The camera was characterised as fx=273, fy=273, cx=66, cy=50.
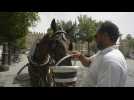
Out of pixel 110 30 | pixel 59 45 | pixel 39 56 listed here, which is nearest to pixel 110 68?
pixel 110 30

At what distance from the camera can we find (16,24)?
14.2 feet

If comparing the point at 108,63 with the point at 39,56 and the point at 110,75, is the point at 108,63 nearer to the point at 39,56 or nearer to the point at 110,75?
the point at 110,75

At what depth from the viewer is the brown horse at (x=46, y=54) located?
9.32 feet

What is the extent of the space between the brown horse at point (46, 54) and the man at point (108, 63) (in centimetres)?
111

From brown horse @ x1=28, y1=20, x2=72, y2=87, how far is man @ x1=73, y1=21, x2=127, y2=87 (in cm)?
111

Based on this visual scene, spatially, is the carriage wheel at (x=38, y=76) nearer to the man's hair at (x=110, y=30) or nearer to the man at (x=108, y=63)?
the man at (x=108, y=63)

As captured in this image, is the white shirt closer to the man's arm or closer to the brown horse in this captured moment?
the man's arm

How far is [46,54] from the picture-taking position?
2.91 m

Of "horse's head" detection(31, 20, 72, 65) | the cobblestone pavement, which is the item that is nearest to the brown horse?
"horse's head" detection(31, 20, 72, 65)

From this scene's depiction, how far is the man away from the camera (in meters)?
1.55

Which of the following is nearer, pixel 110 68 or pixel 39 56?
pixel 110 68

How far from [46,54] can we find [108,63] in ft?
4.72
